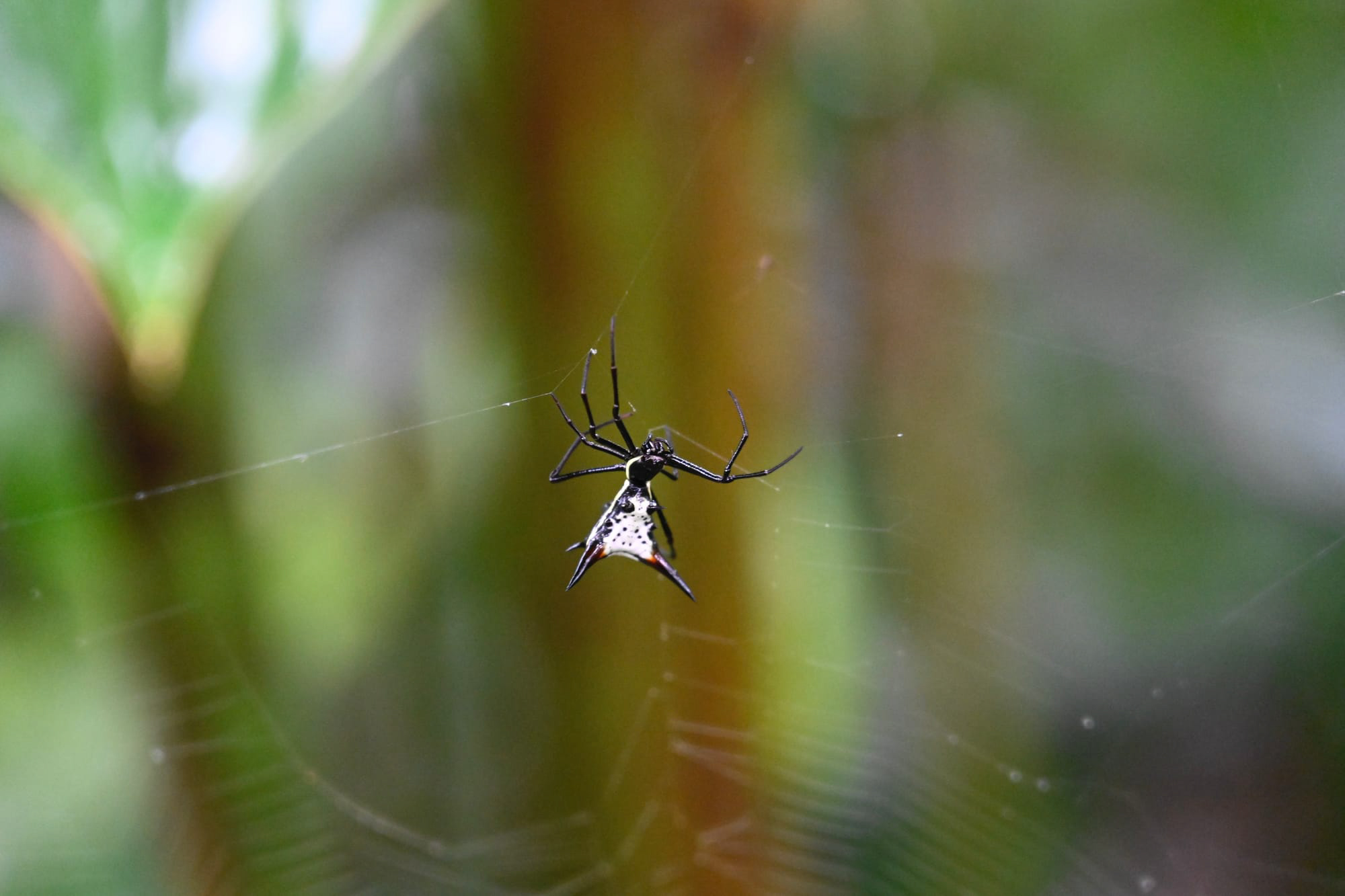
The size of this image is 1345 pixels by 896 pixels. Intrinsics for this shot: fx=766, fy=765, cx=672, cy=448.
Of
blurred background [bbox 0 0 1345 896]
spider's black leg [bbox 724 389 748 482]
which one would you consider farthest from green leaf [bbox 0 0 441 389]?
spider's black leg [bbox 724 389 748 482]

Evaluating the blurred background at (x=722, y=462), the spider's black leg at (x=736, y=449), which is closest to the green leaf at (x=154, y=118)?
the blurred background at (x=722, y=462)

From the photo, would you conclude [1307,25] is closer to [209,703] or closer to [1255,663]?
[1255,663]

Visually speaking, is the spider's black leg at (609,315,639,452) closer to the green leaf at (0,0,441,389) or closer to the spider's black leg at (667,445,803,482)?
the spider's black leg at (667,445,803,482)

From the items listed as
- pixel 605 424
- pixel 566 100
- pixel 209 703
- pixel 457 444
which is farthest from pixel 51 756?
pixel 566 100

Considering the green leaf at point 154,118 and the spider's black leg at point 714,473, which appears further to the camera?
the spider's black leg at point 714,473

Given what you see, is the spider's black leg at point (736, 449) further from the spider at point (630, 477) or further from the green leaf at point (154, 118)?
the green leaf at point (154, 118)

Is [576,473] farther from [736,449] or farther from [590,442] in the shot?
[736,449]

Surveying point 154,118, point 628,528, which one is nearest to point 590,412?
point 628,528
